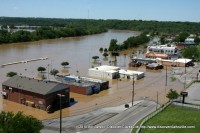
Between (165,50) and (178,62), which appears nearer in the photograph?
(178,62)

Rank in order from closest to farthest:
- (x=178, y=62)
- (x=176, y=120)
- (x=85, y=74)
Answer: (x=176, y=120) < (x=85, y=74) < (x=178, y=62)

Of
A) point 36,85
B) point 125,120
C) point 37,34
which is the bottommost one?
point 125,120

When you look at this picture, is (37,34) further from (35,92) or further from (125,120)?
(125,120)

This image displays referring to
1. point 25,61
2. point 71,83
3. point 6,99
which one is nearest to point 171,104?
point 71,83

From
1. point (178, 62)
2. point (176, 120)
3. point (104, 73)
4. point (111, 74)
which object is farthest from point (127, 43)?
point (176, 120)

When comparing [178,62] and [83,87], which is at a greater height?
[178,62]

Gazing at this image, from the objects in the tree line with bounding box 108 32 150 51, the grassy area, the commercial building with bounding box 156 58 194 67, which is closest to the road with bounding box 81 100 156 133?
the grassy area

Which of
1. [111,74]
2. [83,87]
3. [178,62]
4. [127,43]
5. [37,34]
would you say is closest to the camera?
[83,87]

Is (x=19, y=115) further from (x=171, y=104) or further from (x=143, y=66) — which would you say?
(x=143, y=66)
